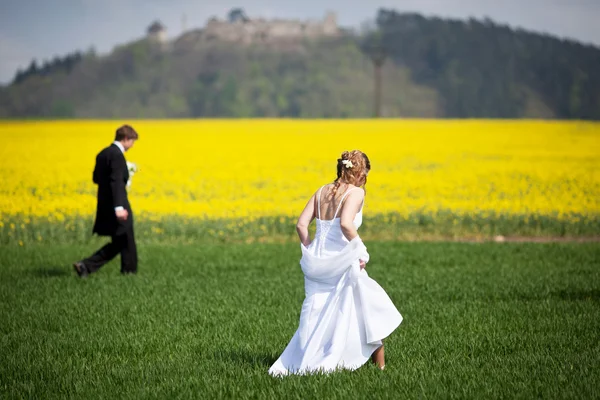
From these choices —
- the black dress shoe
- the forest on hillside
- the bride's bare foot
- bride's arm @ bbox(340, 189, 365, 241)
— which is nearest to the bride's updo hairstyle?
bride's arm @ bbox(340, 189, 365, 241)

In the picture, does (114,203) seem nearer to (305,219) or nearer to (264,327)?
(264,327)

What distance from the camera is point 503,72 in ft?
573

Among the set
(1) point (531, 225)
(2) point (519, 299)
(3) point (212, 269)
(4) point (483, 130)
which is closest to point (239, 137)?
(4) point (483, 130)

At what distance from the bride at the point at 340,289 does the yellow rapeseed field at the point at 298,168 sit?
11.3m

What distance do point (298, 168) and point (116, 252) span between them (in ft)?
51.5

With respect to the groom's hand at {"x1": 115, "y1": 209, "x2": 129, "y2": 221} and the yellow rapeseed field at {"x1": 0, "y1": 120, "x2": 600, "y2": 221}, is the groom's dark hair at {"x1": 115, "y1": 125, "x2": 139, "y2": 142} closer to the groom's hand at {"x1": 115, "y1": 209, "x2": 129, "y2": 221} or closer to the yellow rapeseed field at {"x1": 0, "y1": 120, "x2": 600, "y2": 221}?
the groom's hand at {"x1": 115, "y1": 209, "x2": 129, "y2": 221}

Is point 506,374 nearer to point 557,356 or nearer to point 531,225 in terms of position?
point 557,356

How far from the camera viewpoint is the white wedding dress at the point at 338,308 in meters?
6.72

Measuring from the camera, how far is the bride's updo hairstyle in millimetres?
6684

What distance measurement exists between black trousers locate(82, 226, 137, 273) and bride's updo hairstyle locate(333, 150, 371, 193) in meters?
5.85

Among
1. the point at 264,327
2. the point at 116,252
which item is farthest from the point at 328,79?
the point at 264,327

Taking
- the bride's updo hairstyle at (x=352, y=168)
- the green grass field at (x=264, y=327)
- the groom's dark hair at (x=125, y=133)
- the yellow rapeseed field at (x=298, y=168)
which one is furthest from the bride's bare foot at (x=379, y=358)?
the yellow rapeseed field at (x=298, y=168)

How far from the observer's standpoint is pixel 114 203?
11594mm

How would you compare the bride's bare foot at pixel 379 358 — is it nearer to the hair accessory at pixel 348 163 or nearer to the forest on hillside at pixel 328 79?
the hair accessory at pixel 348 163
